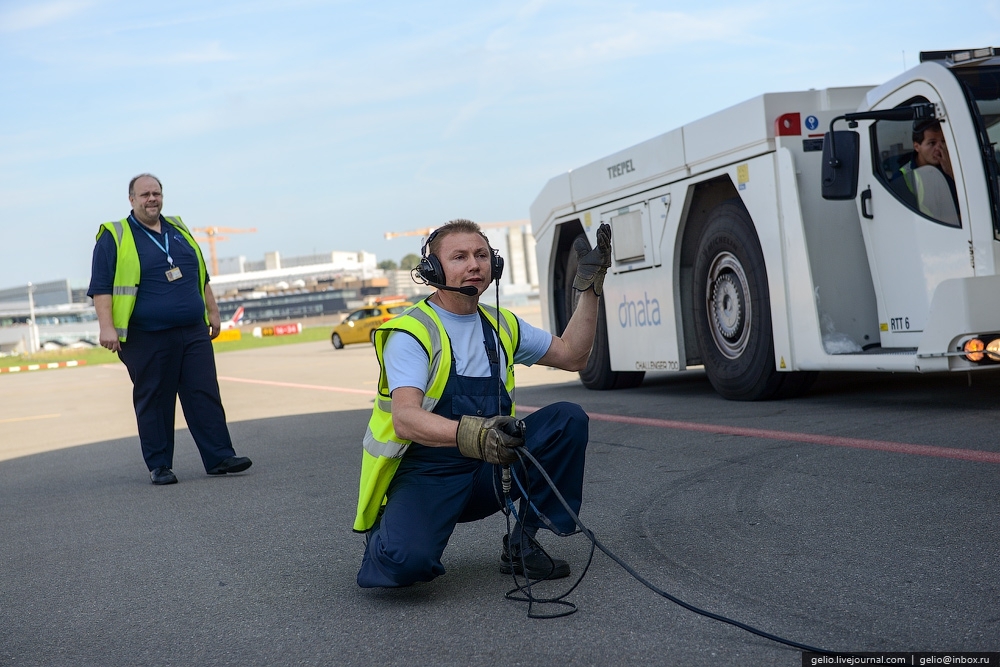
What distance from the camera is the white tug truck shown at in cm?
669

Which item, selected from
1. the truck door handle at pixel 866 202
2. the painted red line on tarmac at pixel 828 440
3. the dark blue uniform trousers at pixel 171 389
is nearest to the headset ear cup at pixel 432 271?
the painted red line on tarmac at pixel 828 440

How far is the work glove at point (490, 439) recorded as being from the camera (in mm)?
3430

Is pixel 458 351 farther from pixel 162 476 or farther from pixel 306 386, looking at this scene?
pixel 306 386

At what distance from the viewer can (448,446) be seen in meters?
3.69

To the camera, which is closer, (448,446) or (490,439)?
(490,439)

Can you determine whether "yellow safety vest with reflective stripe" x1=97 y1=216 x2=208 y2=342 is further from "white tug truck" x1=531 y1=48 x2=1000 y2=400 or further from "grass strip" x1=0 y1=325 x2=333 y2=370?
"grass strip" x1=0 y1=325 x2=333 y2=370

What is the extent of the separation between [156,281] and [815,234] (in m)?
4.72

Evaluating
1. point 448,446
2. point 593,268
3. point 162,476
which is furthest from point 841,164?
point 162,476

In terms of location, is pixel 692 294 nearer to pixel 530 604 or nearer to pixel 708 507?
pixel 708 507

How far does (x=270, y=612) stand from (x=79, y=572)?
1.34m

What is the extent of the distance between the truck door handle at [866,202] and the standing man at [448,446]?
420 cm

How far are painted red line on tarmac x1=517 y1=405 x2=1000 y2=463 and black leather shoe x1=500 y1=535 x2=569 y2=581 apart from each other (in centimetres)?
270

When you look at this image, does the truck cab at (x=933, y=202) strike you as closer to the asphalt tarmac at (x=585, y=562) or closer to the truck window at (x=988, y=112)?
the truck window at (x=988, y=112)

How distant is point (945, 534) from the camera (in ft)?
13.4
